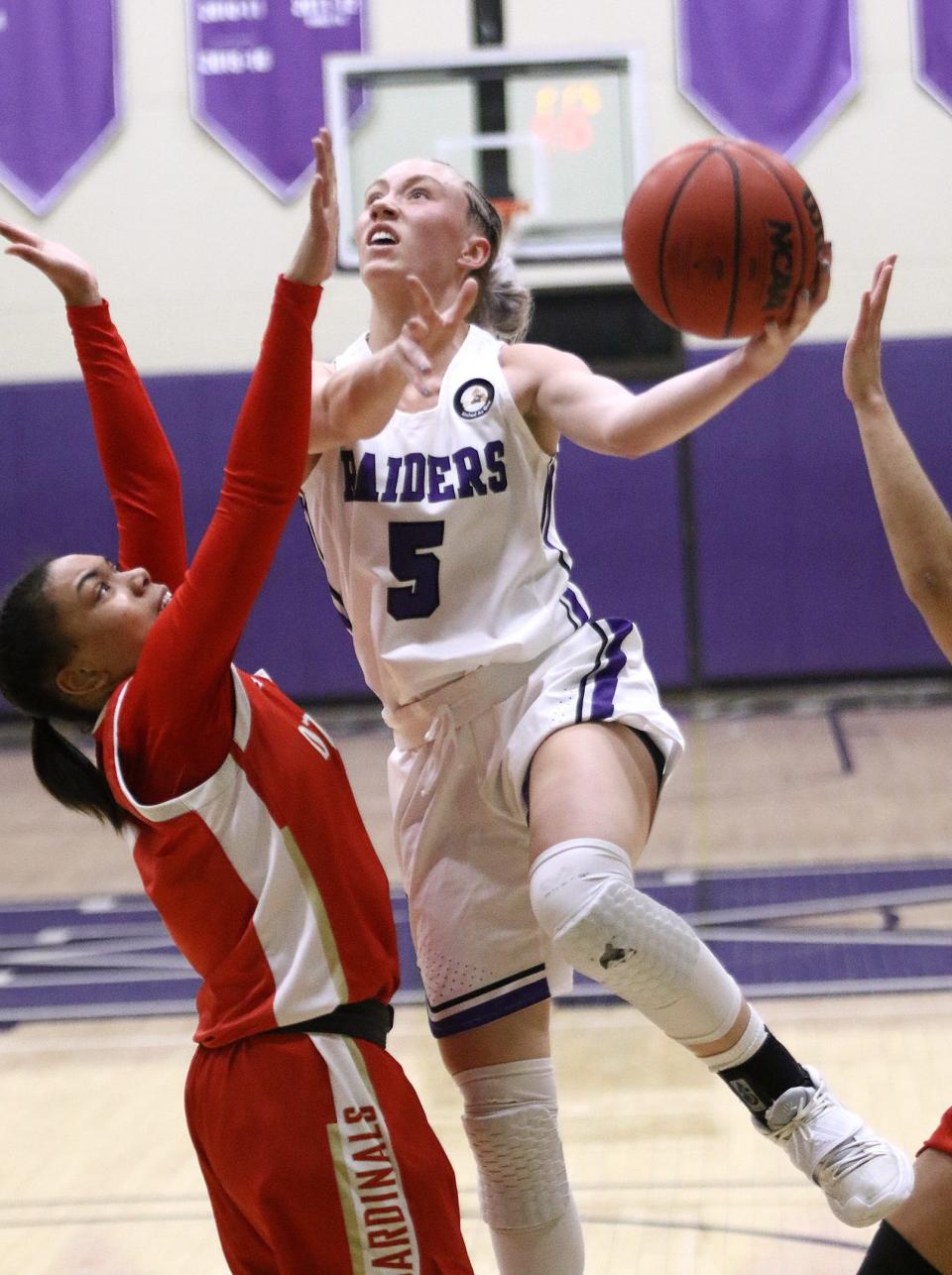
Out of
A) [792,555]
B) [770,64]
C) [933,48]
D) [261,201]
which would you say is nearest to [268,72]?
[261,201]

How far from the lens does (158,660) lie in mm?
2279

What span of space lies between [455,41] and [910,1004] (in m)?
7.75

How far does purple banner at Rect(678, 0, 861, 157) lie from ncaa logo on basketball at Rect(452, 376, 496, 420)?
25.9 ft

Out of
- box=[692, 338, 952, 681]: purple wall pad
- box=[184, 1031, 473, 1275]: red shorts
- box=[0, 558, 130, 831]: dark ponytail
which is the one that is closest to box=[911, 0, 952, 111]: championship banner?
box=[692, 338, 952, 681]: purple wall pad

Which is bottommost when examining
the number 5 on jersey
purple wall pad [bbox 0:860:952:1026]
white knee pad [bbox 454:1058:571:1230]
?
purple wall pad [bbox 0:860:952:1026]

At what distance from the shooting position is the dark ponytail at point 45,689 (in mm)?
2395

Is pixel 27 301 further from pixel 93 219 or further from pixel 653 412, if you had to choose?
pixel 653 412

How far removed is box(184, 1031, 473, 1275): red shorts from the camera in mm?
2285

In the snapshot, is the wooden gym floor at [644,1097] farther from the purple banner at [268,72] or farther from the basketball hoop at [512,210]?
the purple banner at [268,72]

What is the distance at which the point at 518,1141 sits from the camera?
9.37 feet

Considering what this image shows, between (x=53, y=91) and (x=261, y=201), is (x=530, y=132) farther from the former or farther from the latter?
(x=53, y=91)

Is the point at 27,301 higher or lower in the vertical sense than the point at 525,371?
lower

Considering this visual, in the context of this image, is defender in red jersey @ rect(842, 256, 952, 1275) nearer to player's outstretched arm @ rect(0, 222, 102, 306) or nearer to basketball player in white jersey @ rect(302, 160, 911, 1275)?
basketball player in white jersey @ rect(302, 160, 911, 1275)

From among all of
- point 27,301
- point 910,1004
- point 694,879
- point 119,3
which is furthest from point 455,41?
point 910,1004
